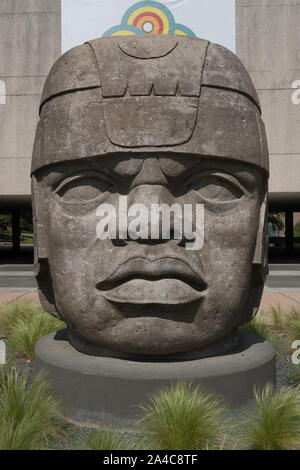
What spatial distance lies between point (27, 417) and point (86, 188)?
1.75 m

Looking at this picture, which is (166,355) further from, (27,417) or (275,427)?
(27,417)

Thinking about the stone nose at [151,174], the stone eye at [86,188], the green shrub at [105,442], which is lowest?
the green shrub at [105,442]

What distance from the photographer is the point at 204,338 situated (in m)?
3.29

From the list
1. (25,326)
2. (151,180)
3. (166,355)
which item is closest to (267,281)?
(25,326)

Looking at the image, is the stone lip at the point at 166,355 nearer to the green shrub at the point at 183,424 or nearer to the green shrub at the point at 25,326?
the green shrub at the point at 183,424

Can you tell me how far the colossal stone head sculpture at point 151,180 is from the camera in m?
3.10

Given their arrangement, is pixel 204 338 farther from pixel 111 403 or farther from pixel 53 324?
pixel 53 324

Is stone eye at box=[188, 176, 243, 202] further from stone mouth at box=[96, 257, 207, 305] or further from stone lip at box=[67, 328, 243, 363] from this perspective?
stone lip at box=[67, 328, 243, 363]

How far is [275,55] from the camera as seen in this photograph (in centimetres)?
1155

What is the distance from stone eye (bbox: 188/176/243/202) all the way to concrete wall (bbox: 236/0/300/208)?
28.9 ft

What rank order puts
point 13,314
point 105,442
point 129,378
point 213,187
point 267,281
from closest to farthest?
point 105,442
point 129,378
point 213,187
point 13,314
point 267,281

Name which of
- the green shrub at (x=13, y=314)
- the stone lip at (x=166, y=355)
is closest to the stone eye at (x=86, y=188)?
the stone lip at (x=166, y=355)

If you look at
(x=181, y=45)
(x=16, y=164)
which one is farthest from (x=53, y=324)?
(x=16, y=164)

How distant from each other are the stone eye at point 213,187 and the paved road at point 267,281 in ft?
21.7
